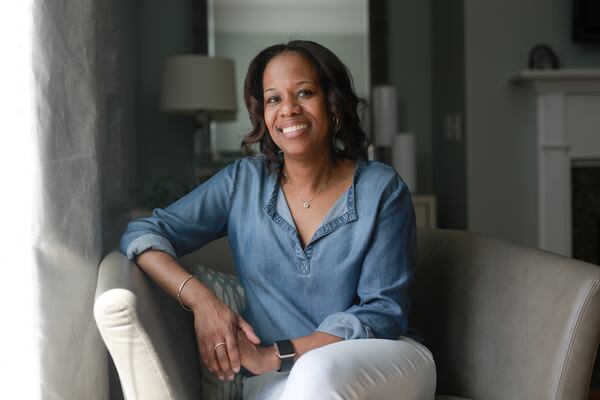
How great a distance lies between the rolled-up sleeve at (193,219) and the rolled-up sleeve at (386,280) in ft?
1.12

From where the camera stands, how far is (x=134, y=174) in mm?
3785

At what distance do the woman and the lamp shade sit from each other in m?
1.84

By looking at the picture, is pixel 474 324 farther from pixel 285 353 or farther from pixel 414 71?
pixel 414 71

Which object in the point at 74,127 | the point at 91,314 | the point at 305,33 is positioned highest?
the point at 305,33

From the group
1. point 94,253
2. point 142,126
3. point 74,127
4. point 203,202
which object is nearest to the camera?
point 74,127

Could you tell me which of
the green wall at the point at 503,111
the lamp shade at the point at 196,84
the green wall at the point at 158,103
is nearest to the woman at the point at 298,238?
the lamp shade at the point at 196,84

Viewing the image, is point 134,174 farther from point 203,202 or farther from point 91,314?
point 91,314

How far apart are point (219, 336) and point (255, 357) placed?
0.08 meters

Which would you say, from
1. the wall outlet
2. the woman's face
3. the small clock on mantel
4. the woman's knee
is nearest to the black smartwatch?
the woman's knee

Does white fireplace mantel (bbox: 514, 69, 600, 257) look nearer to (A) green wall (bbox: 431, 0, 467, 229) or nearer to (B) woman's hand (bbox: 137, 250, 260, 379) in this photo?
(A) green wall (bbox: 431, 0, 467, 229)

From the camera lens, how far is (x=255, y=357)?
154 centimetres

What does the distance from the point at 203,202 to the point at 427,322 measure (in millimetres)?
588

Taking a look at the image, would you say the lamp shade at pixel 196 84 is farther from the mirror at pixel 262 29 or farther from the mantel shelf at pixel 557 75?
the mantel shelf at pixel 557 75

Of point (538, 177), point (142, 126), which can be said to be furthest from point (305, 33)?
point (538, 177)
